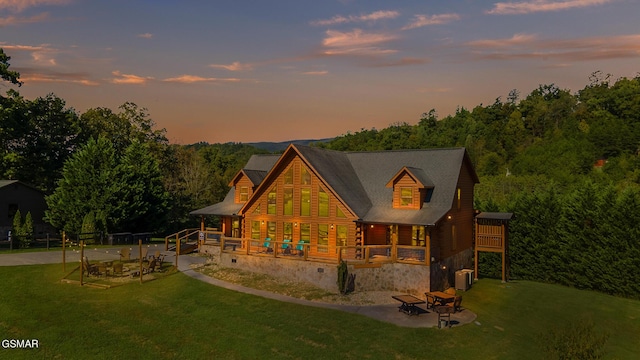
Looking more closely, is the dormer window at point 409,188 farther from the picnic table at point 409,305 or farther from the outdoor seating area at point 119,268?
the outdoor seating area at point 119,268

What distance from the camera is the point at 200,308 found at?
822 inches

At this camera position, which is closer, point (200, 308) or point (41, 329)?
point (41, 329)

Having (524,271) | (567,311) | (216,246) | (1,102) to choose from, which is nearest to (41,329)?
(216,246)

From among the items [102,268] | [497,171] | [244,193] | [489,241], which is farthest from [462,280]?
[497,171]

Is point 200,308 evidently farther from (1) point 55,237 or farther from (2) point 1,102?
(2) point 1,102

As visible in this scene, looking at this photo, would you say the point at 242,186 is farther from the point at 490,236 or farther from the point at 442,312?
the point at 442,312

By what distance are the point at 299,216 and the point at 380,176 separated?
646cm

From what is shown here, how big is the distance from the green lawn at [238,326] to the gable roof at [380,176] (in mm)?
5915

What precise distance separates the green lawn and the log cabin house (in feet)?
12.9

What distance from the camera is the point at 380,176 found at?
102 feet

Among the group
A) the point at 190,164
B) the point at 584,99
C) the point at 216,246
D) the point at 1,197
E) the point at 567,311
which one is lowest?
the point at 567,311

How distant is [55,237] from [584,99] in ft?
350

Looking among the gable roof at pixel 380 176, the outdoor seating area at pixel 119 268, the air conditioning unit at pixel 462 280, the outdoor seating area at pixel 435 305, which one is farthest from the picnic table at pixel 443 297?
the outdoor seating area at pixel 119 268

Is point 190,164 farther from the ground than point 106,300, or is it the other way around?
point 190,164
